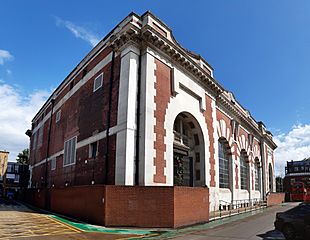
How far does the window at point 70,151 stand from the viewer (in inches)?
925

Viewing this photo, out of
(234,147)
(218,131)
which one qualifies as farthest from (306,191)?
(218,131)

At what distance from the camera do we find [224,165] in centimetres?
2823

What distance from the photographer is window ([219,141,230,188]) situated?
27250 mm

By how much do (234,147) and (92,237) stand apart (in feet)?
71.3

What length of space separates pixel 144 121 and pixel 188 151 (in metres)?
7.28

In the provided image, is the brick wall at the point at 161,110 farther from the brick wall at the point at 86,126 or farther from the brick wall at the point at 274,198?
the brick wall at the point at 274,198

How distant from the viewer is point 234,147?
30078 mm

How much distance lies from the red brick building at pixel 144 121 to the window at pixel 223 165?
102 mm

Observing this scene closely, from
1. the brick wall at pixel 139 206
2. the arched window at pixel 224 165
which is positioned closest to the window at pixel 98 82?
the brick wall at pixel 139 206

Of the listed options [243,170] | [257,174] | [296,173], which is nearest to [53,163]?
[243,170]

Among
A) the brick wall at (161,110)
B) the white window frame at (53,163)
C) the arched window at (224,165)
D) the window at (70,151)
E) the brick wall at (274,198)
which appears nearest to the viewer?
the brick wall at (161,110)

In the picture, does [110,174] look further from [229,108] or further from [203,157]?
[229,108]

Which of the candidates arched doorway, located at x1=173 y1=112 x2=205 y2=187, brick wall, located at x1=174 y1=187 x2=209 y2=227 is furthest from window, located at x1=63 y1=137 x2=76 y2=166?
brick wall, located at x1=174 y1=187 x2=209 y2=227

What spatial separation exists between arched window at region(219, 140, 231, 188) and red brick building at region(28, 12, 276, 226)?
102 millimetres
